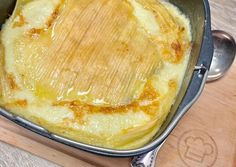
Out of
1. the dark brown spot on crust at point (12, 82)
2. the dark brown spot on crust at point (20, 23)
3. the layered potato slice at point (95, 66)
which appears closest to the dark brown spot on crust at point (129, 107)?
the layered potato slice at point (95, 66)

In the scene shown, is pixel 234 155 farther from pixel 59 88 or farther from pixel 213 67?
pixel 59 88

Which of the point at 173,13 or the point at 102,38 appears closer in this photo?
the point at 102,38

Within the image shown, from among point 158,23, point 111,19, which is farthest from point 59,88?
point 158,23

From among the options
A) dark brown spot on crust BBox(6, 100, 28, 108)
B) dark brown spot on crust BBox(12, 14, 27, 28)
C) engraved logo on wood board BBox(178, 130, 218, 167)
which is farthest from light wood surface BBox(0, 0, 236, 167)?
dark brown spot on crust BBox(12, 14, 27, 28)

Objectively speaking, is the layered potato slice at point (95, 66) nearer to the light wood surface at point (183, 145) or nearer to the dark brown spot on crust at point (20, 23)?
the dark brown spot on crust at point (20, 23)

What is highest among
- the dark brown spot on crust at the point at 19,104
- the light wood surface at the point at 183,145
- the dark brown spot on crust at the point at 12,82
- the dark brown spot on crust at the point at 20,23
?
the dark brown spot on crust at the point at 20,23

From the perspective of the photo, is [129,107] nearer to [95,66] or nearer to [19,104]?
[95,66]

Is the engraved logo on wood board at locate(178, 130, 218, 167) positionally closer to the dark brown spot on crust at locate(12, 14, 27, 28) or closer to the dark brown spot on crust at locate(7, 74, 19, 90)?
the dark brown spot on crust at locate(7, 74, 19, 90)
